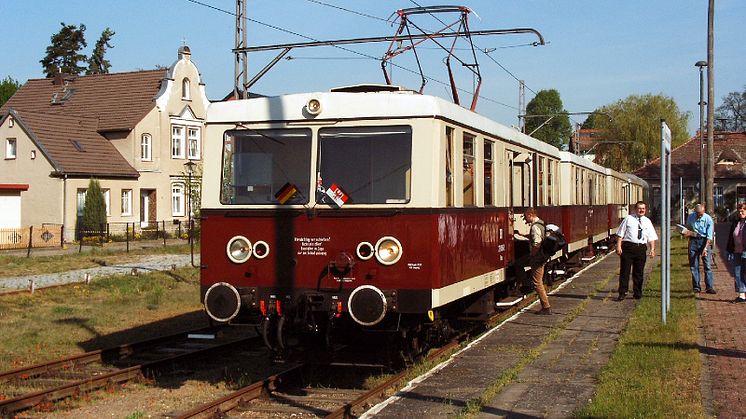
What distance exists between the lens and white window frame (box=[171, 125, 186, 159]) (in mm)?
48438

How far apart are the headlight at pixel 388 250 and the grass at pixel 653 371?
2.27m

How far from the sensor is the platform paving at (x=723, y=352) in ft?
25.5

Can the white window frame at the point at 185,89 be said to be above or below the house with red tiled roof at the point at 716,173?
above

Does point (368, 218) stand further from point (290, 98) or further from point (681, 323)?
point (681, 323)

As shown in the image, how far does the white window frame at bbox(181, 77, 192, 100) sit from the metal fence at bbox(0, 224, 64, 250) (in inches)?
564

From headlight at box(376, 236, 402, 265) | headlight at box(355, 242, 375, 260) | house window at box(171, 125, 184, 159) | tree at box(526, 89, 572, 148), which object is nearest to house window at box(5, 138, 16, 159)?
house window at box(171, 125, 184, 159)

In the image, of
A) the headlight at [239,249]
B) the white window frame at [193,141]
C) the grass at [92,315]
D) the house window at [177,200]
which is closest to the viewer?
the headlight at [239,249]

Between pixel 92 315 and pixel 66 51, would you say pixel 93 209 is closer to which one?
pixel 92 315

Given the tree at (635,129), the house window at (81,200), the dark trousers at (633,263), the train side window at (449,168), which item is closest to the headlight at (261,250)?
the train side window at (449,168)

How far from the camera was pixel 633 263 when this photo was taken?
1580 cm

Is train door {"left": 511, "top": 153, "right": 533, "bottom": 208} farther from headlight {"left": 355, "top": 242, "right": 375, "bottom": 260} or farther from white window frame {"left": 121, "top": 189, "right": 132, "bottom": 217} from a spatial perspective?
white window frame {"left": 121, "top": 189, "right": 132, "bottom": 217}

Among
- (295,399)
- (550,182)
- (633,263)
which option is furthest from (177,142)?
(295,399)

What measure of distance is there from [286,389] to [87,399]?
2052 mm

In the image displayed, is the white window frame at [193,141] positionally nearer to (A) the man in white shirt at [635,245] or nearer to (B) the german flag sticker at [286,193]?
(A) the man in white shirt at [635,245]
